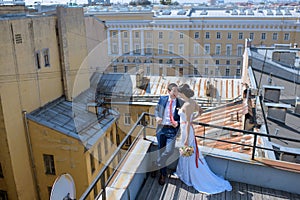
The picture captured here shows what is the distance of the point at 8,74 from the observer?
1034cm

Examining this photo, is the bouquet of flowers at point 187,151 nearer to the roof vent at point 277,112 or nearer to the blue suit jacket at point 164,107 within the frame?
the blue suit jacket at point 164,107

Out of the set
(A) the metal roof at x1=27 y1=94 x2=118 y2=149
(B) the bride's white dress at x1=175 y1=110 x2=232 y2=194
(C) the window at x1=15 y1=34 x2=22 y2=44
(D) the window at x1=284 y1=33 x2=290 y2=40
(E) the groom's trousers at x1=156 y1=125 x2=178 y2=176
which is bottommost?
(A) the metal roof at x1=27 y1=94 x2=118 y2=149

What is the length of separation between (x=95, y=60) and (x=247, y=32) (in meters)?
21.8

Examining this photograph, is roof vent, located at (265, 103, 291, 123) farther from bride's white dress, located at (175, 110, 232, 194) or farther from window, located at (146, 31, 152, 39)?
window, located at (146, 31, 152, 39)

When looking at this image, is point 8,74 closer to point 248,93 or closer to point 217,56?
point 248,93

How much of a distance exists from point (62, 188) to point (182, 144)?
157 cm

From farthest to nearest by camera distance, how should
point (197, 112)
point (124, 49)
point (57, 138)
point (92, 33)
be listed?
point (124, 49) < point (92, 33) < point (57, 138) < point (197, 112)

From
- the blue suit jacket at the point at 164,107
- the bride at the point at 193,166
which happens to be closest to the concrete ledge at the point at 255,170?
the bride at the point at 193,166

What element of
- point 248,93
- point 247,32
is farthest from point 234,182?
point 247,32

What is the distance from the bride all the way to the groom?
15 cm

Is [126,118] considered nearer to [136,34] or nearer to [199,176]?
[199,176]

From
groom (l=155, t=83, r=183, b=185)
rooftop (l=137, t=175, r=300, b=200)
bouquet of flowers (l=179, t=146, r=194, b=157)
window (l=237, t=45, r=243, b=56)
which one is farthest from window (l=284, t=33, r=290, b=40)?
bouquet of flowers (l=179, t=146, r=194, b=157)

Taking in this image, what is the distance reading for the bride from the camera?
386 cm

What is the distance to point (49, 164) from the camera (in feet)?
38.4
